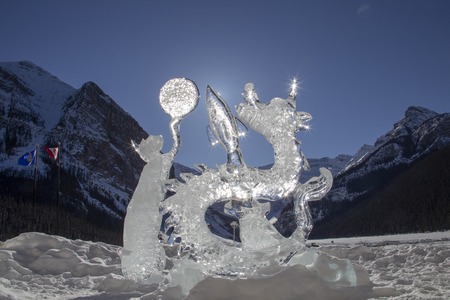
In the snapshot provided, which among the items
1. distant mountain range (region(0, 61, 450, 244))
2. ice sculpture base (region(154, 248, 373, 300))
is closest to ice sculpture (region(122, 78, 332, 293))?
ice sculpture base (region(154, 248, 373, 300))

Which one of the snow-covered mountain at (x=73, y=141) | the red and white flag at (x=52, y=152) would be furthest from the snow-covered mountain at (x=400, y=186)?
the snow-covered mountain at (x=73, y=141)

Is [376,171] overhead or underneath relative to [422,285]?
overhead

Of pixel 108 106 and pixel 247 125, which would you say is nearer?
pixel 247 125

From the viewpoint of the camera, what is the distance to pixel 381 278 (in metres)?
6.85

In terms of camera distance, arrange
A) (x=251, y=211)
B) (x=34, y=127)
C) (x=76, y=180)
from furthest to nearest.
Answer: (x=34, y=127)
(x=76, y=180)
(x=251, y=211)

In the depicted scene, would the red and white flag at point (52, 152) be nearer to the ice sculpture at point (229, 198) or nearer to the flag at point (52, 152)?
the flag at point (52, 152)

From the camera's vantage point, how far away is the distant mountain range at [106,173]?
78.2m

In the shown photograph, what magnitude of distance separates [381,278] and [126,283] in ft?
13.4

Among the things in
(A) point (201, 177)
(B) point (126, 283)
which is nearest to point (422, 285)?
(A) point (201, 177)

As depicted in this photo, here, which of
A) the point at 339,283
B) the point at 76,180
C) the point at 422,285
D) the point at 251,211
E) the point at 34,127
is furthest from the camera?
the point at 34,127

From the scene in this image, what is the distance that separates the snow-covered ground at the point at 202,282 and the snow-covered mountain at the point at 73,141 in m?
86.4

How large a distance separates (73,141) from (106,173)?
16719mm

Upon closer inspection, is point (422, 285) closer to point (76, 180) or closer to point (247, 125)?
point (247, 125)

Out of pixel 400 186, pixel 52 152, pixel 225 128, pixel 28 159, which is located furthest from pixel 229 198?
pixel 400 186
